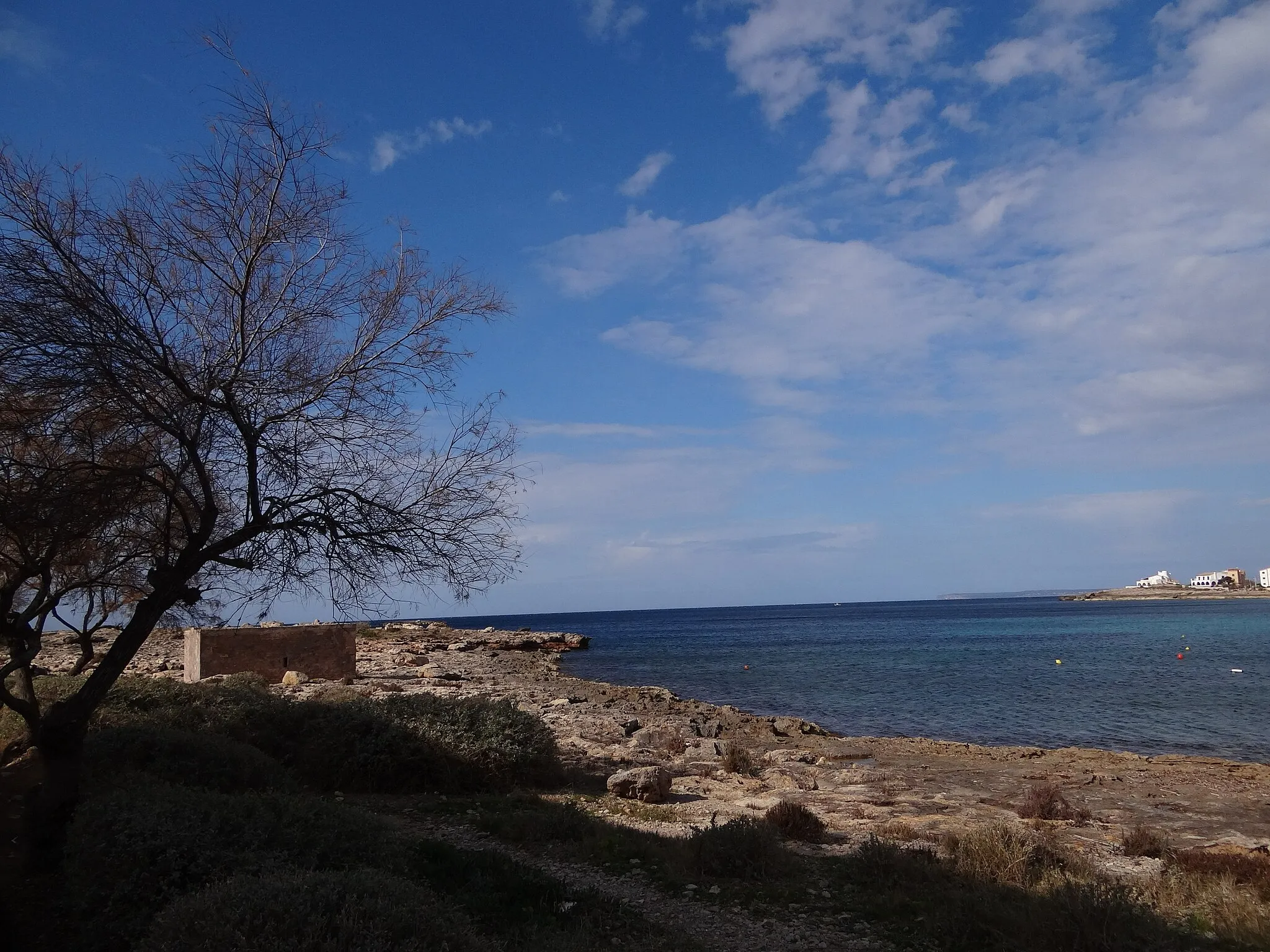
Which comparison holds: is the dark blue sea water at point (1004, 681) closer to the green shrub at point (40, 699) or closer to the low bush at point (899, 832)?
the low bush at point (899, 832)

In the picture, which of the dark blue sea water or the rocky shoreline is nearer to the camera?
the rocky shoreline

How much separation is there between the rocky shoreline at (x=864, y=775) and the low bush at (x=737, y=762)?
14cm

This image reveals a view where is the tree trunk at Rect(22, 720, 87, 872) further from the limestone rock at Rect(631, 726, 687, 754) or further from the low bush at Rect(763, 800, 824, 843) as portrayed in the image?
the limestone rock at Rect(631, 726, 687, 754)

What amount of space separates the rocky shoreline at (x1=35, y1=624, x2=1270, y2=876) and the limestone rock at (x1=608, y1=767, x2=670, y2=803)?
231mm

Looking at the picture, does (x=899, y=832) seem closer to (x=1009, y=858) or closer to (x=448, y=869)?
(x=1009, y=858)

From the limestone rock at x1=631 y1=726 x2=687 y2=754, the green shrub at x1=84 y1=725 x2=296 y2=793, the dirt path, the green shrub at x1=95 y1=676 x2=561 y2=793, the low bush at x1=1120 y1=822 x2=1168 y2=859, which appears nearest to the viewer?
the dirt path

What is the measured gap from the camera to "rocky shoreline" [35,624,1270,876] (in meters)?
11.1

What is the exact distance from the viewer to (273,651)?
2153cm

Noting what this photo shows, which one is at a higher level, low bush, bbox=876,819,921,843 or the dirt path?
the dirt path

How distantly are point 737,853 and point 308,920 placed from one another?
464cm

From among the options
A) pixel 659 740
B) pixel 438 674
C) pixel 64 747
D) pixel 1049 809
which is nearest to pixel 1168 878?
pixel 1049 809

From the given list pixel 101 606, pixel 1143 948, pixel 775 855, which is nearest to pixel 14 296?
pixel 101 606

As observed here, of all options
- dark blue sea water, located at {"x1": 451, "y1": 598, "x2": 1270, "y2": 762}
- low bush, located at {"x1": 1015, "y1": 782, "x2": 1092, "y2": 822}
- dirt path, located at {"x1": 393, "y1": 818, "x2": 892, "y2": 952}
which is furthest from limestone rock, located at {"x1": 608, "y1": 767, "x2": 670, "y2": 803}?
dark blue sea water, located at {"x1": 451, "y1": 598, "x2": 1270, "y2": 762}

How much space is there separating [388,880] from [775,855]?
4.33m
